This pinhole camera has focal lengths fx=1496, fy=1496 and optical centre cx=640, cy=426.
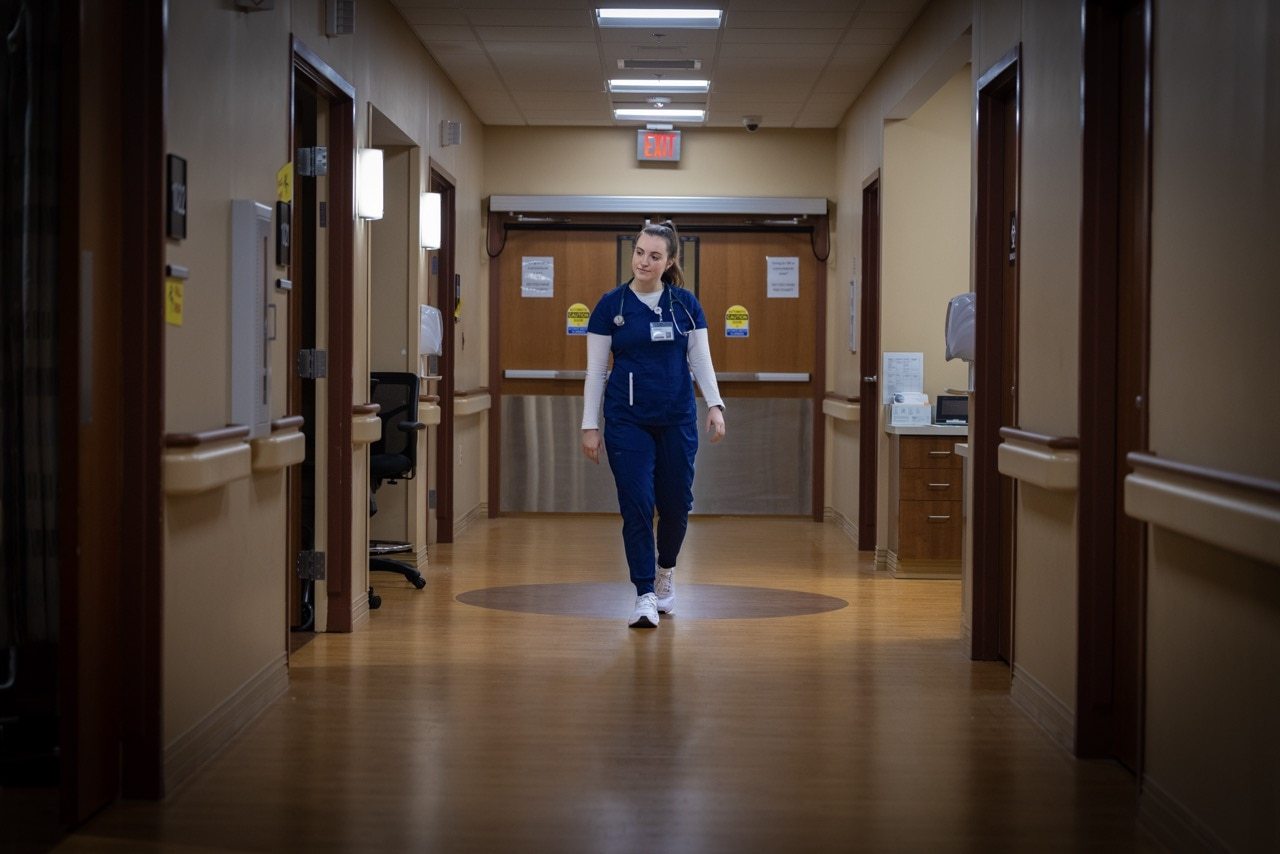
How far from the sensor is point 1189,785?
3182mm

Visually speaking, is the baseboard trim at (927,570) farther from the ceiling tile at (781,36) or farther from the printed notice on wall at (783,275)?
the printed notice on wall at (783,275)

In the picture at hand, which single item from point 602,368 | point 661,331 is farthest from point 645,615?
point 661,331

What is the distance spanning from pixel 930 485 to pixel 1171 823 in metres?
4.31

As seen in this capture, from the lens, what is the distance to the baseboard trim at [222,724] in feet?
12.0

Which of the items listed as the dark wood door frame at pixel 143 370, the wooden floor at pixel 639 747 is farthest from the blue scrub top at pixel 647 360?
the dark wood door frame at pixel 143 370

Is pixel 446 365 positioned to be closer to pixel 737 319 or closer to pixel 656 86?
pixel 656 86

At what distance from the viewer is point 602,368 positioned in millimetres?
6105

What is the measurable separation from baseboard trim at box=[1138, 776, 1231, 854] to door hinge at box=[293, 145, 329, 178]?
3659 millimetres

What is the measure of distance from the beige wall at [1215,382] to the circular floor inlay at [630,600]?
311cm

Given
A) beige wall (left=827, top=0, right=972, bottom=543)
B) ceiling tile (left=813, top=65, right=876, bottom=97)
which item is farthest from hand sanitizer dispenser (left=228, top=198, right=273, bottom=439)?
ceiling tile (left=813, top=65, right=876, bottom=97)

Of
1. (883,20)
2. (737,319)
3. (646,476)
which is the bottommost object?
(646,476)

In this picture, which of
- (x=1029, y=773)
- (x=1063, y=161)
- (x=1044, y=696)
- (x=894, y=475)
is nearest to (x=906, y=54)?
(x=894, y=475)

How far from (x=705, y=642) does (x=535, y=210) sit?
536 cm

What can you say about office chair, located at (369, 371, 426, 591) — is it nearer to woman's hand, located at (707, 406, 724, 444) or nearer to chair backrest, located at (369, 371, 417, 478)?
chair backrest, located at (369, 371, 417, 478)
